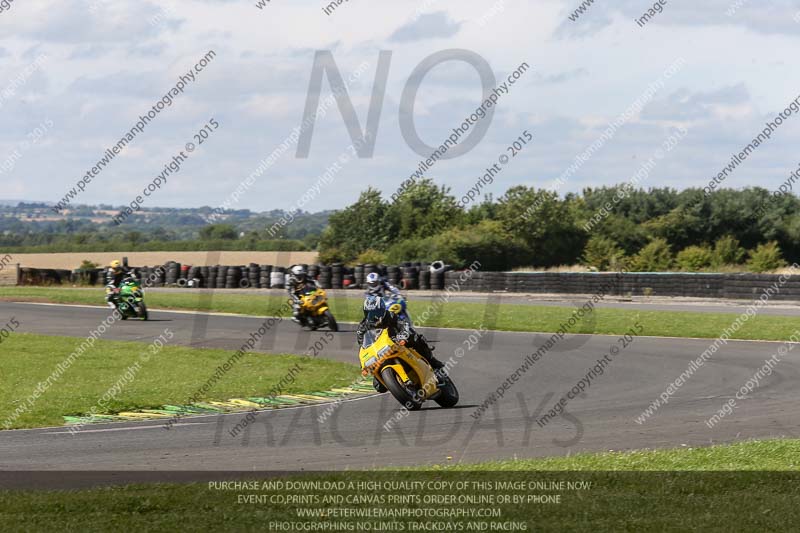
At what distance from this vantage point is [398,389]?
1341 cm

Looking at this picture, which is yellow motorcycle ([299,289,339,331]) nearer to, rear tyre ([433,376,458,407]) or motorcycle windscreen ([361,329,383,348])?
motorcycle windscreen ([361,329,383,348])

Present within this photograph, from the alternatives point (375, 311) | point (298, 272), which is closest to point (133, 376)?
point (375, 311)

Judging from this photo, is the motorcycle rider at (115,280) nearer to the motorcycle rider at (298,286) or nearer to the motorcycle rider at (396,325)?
the motorcycle rider at (298,286)

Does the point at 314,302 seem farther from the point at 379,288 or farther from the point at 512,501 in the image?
the point at 512,501

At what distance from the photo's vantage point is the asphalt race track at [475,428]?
10.3 metres

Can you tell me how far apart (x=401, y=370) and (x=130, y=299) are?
17120 mm

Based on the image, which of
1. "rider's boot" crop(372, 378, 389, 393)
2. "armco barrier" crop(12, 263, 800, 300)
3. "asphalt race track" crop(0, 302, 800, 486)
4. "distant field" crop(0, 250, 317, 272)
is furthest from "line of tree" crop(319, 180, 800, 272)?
"rider's boot" crop(372, 378, 389, 393)

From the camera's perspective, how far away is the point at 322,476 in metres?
8.85

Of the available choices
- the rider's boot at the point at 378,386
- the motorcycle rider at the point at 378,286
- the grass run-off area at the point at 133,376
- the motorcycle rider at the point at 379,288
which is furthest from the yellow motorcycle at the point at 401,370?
the grass run-off area at the point at 133,376

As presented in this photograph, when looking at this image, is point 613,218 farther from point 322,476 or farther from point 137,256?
point 322,476

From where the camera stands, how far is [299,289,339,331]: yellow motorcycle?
2573 cm

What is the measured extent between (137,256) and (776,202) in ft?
152

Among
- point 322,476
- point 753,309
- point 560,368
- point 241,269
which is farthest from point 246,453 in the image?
point 241,269

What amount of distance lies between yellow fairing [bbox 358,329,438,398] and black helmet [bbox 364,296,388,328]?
0.18m
